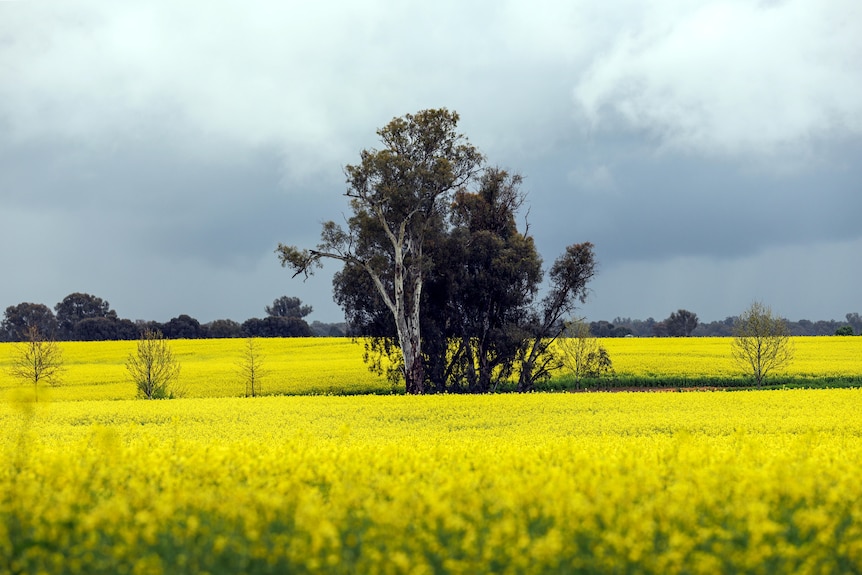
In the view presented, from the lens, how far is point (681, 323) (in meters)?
138

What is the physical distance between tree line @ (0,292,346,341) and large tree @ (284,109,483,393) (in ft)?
233

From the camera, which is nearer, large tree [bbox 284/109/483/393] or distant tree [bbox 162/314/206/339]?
large tree [bbox 284/109/483/393]

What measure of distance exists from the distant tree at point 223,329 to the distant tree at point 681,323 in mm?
72854

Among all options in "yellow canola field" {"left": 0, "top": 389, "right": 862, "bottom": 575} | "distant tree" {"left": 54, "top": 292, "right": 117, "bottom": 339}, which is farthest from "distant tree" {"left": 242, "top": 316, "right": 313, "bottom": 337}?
"yellow canola field" {"left": 0, "top": 389, "right": 862, "bottom": 575}

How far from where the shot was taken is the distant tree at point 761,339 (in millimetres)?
47312

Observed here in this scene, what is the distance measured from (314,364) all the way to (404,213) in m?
19.9

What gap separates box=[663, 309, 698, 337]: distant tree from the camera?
13625 centimetres

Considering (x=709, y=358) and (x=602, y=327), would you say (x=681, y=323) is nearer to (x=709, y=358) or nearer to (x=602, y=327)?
(x=602, y=327)

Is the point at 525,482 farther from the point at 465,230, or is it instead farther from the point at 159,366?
the point at 159,366

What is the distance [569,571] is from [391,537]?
1.59 meters

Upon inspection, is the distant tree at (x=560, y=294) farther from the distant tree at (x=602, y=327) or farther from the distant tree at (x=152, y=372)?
the distant tree at (x=602, y=327)

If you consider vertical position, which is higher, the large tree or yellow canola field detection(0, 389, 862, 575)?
the large tree

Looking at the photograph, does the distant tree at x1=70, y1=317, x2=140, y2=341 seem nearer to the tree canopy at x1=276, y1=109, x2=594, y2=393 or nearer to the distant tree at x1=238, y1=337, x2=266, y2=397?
the distant tree at x1=238, y1=337, x2=266, y2=397

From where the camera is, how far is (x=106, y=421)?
23812 mm
